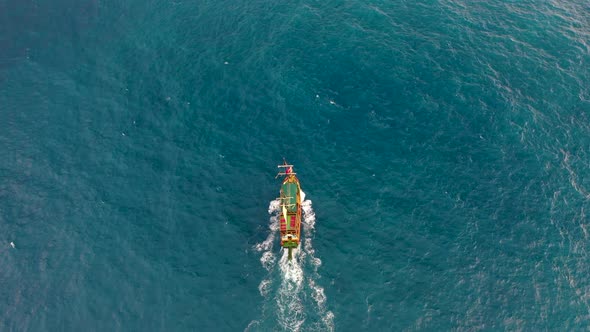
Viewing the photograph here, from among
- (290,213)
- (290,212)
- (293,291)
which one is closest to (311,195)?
(290,212)

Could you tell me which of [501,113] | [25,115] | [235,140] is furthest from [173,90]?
[501,113]

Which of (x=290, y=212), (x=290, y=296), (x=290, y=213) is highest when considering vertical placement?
(x=290, y=212)

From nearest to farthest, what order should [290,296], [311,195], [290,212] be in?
[290,296] → [290,212] → [311,195]

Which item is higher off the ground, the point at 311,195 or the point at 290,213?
the point at 290,213

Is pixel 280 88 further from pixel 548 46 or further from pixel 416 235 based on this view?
pixel 548 46

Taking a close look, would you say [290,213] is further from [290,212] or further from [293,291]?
[293,291]

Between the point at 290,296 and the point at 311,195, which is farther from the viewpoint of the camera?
the point at 311,195

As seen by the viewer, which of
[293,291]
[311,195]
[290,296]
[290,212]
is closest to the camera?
[290,296]

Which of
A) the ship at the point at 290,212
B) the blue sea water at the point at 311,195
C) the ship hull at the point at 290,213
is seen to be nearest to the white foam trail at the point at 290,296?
the blue sea water at the point at 311,195
